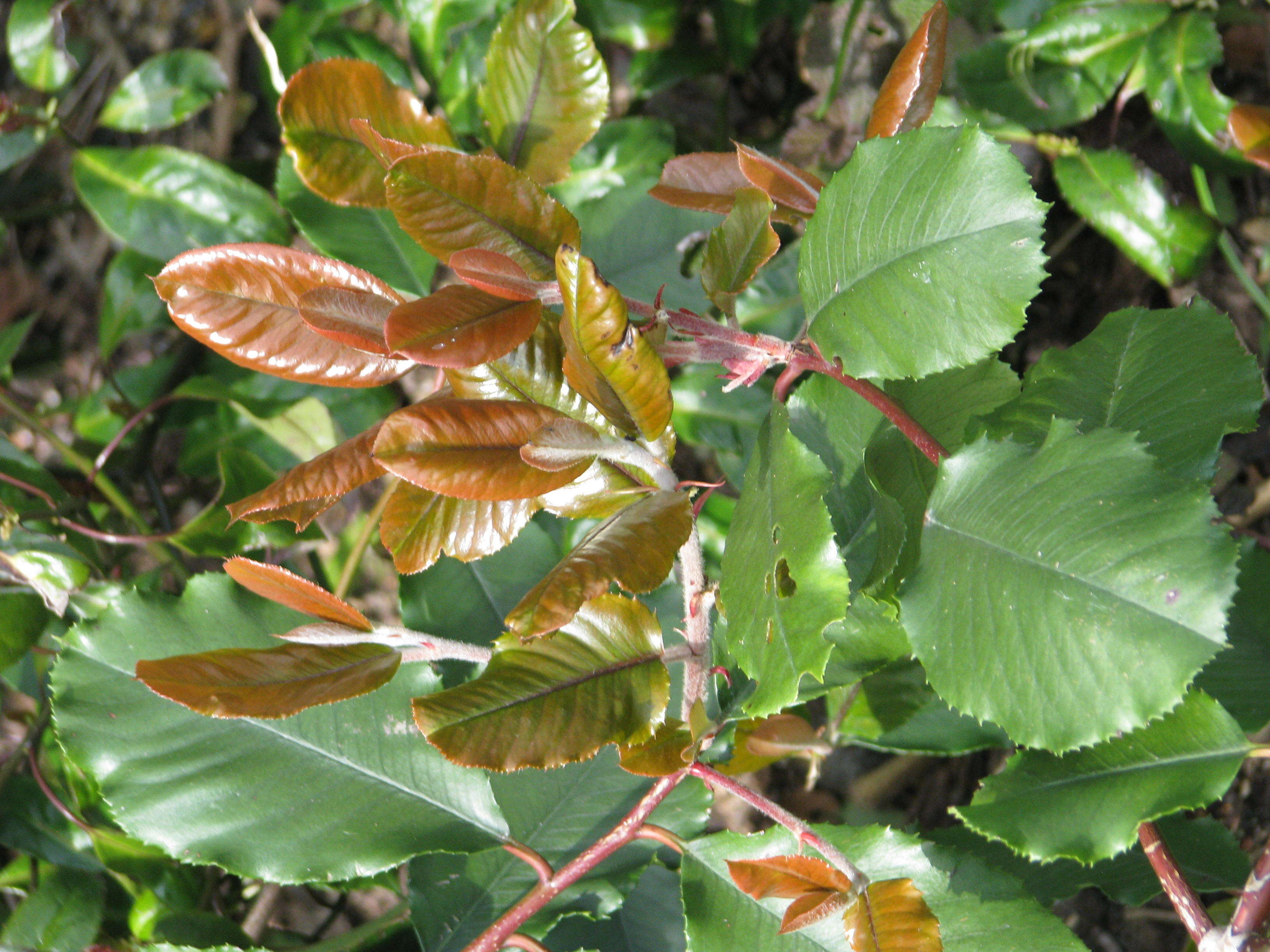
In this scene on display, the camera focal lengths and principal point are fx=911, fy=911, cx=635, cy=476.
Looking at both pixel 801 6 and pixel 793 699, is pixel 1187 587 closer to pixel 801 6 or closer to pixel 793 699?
pixel 793 699

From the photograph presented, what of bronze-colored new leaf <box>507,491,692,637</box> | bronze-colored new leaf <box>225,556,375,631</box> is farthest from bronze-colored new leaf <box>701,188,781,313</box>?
bronze-colored new leaf <box>225,556,375,631</box>

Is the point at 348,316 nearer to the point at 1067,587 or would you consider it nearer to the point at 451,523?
the point at 451,523

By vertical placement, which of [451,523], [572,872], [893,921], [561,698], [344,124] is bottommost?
[572,872]

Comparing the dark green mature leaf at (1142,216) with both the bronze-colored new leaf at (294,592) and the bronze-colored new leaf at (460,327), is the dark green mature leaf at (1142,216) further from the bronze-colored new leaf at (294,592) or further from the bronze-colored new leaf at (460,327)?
the bronze-colored new leaf at (294,592)

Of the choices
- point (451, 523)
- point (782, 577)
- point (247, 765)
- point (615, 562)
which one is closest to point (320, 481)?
point (451, 523)

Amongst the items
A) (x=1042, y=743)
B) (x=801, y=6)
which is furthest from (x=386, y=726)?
(x=801, y=6)

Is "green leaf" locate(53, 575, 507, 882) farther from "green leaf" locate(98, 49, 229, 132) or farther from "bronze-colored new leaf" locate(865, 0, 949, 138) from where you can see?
"green leaf" locate(98, 49, 229, 132)

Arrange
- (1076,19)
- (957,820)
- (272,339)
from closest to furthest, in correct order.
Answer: (272,339), (1076,19), (957,820)
